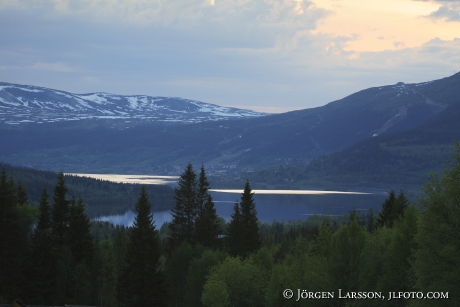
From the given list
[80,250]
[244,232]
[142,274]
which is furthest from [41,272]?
[244,232]

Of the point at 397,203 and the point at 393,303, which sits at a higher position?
the point at 397,203

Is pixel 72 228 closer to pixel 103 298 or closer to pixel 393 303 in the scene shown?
pixel 103 298

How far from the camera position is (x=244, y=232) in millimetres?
86875

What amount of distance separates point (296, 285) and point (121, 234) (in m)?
32.7

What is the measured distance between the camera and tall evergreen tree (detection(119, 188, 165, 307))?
65375 mm

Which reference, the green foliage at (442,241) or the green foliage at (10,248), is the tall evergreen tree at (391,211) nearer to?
the green foliage at (10,248)

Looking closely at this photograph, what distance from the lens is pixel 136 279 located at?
65625 mm

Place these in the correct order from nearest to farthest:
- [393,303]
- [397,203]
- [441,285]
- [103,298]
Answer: [441,285]
[393,303]
[397,203]
[103,298]

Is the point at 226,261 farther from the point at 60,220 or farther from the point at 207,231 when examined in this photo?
the point at 60,220

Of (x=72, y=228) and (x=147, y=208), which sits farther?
(x=72, y=228)

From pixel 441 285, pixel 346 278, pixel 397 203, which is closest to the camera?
pixel 441 285

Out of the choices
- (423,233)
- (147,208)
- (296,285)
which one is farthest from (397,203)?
(423,233)

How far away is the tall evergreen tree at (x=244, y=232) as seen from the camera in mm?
85688

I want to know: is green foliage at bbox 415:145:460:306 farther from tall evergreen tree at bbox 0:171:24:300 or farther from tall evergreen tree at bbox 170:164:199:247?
tall evergreen tree at bbox 170:164:199:247
